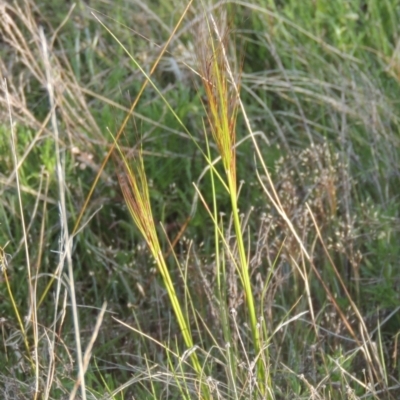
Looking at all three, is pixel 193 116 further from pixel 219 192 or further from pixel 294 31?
pixel 294 31

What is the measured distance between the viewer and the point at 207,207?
171cm

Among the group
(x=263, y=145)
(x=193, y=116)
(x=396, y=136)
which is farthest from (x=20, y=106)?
(x=396, y=136)

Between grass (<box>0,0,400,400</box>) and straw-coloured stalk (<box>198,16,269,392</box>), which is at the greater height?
straw-coloured stalk (<box>198,16,269,392</box>)

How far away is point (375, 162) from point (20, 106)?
1055 mm

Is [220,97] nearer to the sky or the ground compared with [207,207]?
nearer to the sky

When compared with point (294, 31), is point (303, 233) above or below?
below

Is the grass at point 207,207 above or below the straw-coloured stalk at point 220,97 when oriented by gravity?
below

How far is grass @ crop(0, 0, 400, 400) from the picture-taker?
1.89m

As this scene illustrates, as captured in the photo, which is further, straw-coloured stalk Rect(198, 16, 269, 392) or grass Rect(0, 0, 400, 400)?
grass Rect(0, 0, 400, 400)

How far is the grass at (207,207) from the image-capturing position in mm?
1888

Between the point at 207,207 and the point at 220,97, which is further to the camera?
the point at 207,207

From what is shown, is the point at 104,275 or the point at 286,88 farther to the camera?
the point at 286,88

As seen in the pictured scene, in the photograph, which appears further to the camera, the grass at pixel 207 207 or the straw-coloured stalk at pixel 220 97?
the grass at pixel 207 207

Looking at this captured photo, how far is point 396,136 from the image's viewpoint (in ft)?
8.72
